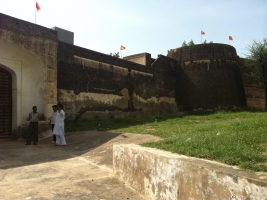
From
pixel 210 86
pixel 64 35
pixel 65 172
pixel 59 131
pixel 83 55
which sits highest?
pixel 64 35

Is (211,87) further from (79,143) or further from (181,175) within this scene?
(181,175)

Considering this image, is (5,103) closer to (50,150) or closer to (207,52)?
(50,150)

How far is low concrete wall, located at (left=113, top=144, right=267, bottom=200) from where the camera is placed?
76.7 inches

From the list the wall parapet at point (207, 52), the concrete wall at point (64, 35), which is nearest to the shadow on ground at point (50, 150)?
the concrete wall at point (64, 35)

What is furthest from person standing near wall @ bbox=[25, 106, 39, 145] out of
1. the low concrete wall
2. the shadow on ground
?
the low concrete wall

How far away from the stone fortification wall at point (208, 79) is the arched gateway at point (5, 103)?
33.6 ft

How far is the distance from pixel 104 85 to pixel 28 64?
11.4ft

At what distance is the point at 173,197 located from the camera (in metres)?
2.58

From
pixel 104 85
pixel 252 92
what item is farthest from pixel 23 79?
pixel 252 92

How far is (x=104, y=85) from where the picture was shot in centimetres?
1087

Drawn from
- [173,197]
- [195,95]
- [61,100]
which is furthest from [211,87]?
[173,197]

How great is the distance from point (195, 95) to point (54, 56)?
9403mm

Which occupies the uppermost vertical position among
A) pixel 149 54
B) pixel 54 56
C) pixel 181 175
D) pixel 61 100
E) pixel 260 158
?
pixel 149 54

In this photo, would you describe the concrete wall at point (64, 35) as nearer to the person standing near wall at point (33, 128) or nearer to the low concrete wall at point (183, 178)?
the person standing near wall at point (33, 128)
